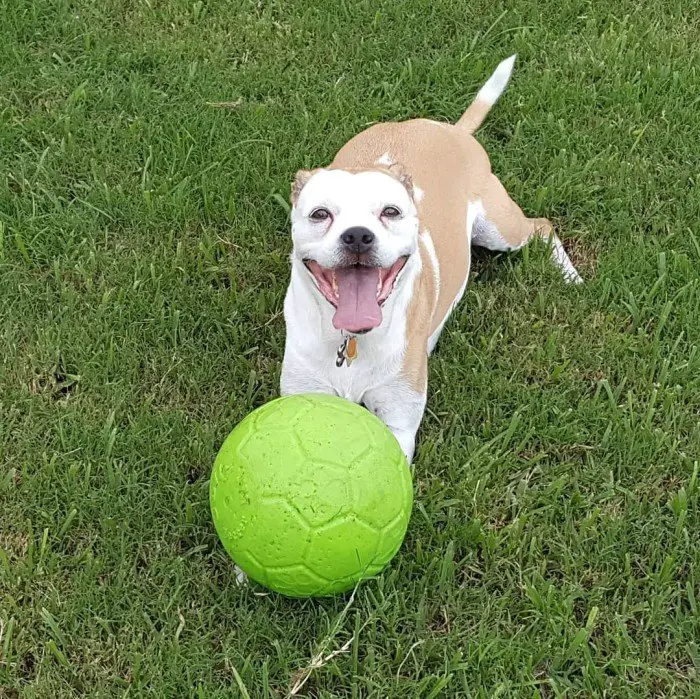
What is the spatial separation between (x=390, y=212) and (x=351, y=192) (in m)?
0.15

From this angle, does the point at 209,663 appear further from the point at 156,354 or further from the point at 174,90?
the point at 174,90

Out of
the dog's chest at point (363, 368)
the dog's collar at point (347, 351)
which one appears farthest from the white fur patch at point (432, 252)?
the dog's collar at point (347, 351)

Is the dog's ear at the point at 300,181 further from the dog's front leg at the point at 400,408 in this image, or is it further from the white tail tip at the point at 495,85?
the white tail tip at the point at 495,85

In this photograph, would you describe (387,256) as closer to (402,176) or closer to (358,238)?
(358,238)

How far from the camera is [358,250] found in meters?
2.89

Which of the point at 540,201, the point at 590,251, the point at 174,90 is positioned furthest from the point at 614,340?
the point at 174,90

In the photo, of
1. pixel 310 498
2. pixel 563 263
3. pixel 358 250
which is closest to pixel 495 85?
pixel 563 263

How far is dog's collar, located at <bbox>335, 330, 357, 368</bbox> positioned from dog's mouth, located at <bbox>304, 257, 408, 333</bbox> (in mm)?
178

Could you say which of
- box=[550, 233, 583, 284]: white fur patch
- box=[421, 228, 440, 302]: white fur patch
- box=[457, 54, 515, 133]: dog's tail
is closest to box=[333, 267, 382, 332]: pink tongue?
box=[421, 228, 440, 302]: white fur patch

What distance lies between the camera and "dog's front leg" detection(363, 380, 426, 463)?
3357mm

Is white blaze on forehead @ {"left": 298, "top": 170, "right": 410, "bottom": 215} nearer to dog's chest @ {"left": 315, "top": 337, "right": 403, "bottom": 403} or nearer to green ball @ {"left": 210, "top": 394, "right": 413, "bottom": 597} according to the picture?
dog's chest @ {"left": 315, "top": 337, "right": 403, "bottom": 403}

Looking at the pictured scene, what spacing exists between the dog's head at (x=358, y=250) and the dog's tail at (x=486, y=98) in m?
1.70

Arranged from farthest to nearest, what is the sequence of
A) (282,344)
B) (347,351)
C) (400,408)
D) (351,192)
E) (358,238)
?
(282,344) < (400,408) < (347,351) < (351,192) < (358,238)

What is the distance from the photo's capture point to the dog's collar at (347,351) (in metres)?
3.20
